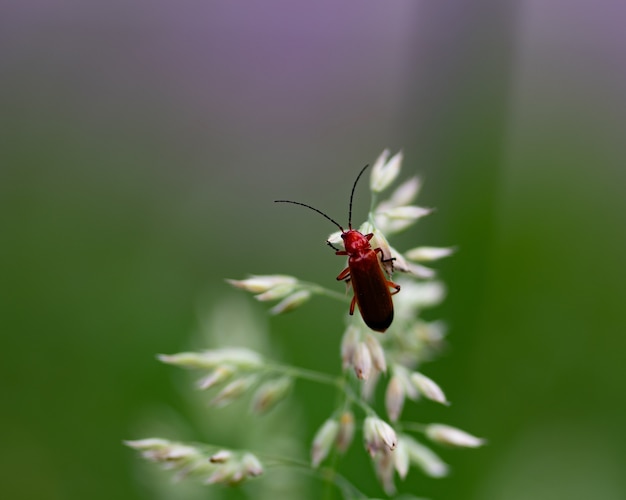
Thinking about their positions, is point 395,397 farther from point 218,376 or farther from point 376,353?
point 218,376

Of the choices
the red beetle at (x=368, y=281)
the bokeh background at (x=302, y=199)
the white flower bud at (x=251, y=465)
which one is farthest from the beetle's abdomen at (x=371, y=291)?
the bokeh background at (x=302, y=199)

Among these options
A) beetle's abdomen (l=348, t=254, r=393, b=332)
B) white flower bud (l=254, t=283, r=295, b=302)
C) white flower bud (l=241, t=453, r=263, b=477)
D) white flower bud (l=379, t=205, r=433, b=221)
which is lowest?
white flower bud (l=241, t=453, r=263, b=477)

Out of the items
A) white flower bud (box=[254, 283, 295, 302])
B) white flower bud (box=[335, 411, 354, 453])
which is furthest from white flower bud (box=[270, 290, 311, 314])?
white flower bud (box=[335, 411, 354, 453])

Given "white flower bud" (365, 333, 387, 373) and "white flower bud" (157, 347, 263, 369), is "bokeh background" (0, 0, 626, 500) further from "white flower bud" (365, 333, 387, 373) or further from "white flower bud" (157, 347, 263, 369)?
"white flower bud" (365, 333, 387, 373)

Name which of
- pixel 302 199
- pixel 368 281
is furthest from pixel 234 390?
pixel 302 199

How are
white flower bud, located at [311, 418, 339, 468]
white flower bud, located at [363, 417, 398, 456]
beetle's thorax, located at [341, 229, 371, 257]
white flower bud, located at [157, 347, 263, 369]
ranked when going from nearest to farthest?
white flower bud, located at [363, 417, 398, 456] → white flower bud, located at [311, 418, 339, 468] → white flower bud, located at [157, 347, 263, 369] → beetle's thorax, located at [341, 229, 371, 257]

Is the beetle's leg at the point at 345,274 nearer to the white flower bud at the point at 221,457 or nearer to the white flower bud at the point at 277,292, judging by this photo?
the white flower bud at the point at 277,292
